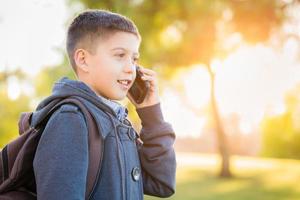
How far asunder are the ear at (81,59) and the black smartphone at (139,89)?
42 cm

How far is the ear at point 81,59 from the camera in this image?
2018 millimetres

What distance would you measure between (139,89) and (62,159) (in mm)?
800

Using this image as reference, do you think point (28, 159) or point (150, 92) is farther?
point (150, 92)

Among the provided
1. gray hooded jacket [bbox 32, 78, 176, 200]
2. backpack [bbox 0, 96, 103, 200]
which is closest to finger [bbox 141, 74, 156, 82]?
gray hooded jacket [bbox 32, 78, 176, 200]

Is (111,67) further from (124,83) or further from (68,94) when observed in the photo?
(68,94)

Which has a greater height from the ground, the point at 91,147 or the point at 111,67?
the point at 111,67

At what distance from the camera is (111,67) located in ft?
6.52

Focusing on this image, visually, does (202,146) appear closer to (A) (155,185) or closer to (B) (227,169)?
(B) (227,169)

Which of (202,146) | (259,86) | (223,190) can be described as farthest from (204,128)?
(223,190)

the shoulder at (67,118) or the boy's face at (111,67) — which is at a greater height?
the boy's face at (111,67)

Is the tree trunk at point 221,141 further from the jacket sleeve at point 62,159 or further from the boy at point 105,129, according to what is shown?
the jacket sleeve at point 62,159

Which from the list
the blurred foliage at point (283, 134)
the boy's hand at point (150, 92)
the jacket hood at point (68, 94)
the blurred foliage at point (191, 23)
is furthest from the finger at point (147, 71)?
the blurred foliage at point (283, 134)

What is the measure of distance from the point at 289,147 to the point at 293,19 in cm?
1469

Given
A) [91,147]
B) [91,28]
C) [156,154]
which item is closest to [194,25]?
[156,154]
